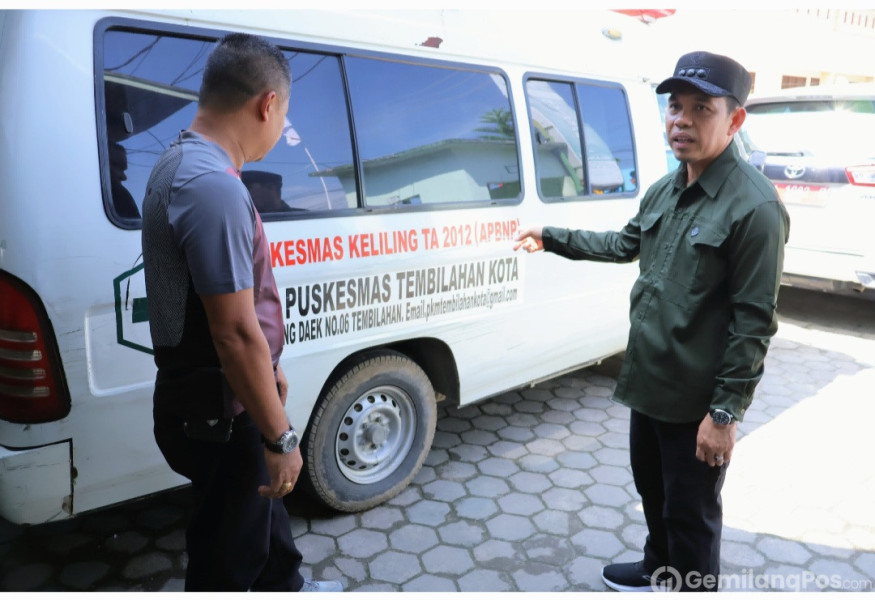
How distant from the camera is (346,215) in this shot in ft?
8.63

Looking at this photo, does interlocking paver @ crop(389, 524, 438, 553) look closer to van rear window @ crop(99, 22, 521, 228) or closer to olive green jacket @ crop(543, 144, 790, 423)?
olive green jacket @ crop(543, 144, 790, 423)

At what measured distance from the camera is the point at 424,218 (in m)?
2.88

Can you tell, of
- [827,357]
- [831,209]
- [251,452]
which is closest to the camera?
[251,452]

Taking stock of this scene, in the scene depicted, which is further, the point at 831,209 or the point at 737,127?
the point at 831,209

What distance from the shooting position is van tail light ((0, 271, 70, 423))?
6.41ft

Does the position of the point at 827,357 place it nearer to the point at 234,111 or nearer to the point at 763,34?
the point at 234,111

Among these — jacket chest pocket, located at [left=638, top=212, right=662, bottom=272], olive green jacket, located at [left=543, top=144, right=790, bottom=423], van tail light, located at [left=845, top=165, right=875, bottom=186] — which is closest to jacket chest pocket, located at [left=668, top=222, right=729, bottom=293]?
olive green jacket, located at [left=543, top=144, right=790, bottom=423]

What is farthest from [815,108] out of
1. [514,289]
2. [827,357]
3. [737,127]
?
[737,127]

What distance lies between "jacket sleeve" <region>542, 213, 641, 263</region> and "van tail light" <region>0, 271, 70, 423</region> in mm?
1754

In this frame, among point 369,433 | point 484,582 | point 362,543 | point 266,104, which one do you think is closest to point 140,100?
point 266,104

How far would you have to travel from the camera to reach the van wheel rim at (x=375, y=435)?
2.94m

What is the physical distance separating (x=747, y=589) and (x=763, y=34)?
15270 mm

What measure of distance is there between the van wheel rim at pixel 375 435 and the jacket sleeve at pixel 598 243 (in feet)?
3.27

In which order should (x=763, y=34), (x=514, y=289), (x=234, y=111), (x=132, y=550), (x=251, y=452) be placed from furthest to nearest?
(x=763, y=34) < (x=514, y=289) < (x=132, y=550) < (x=251, y=452) < (x=234, y=111)
